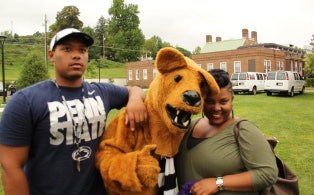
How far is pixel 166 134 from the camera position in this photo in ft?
7.00

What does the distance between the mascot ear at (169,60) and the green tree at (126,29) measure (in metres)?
55.8

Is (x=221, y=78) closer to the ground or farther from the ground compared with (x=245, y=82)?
closer to the ground

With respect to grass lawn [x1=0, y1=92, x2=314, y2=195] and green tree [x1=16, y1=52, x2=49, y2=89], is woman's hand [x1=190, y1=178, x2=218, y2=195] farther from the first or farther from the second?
green tree [x1=16, y1=52, x2=49, y2=89]

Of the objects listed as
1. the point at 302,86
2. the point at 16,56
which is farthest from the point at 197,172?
the point at 16,56

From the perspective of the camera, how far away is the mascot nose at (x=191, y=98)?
6.23 ft

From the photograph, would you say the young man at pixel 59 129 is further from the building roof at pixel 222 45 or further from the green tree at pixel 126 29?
the green tree at pixel 126 29

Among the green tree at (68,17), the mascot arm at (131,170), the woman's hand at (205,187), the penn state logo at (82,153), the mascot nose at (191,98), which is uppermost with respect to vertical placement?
the green tree at (68,17)

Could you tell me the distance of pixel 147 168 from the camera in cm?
189

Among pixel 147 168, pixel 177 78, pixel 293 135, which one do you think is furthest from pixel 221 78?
pixel 293 135

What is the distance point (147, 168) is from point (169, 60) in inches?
28.8

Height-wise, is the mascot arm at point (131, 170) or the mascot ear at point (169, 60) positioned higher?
the mascot ear at point (169, 60)

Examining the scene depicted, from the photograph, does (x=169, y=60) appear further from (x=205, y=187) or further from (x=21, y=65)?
(x=21, y=65)

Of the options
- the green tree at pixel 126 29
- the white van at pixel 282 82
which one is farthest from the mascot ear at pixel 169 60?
the green tree at pixel 126 29

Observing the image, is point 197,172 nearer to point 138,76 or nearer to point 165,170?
point 165,170
